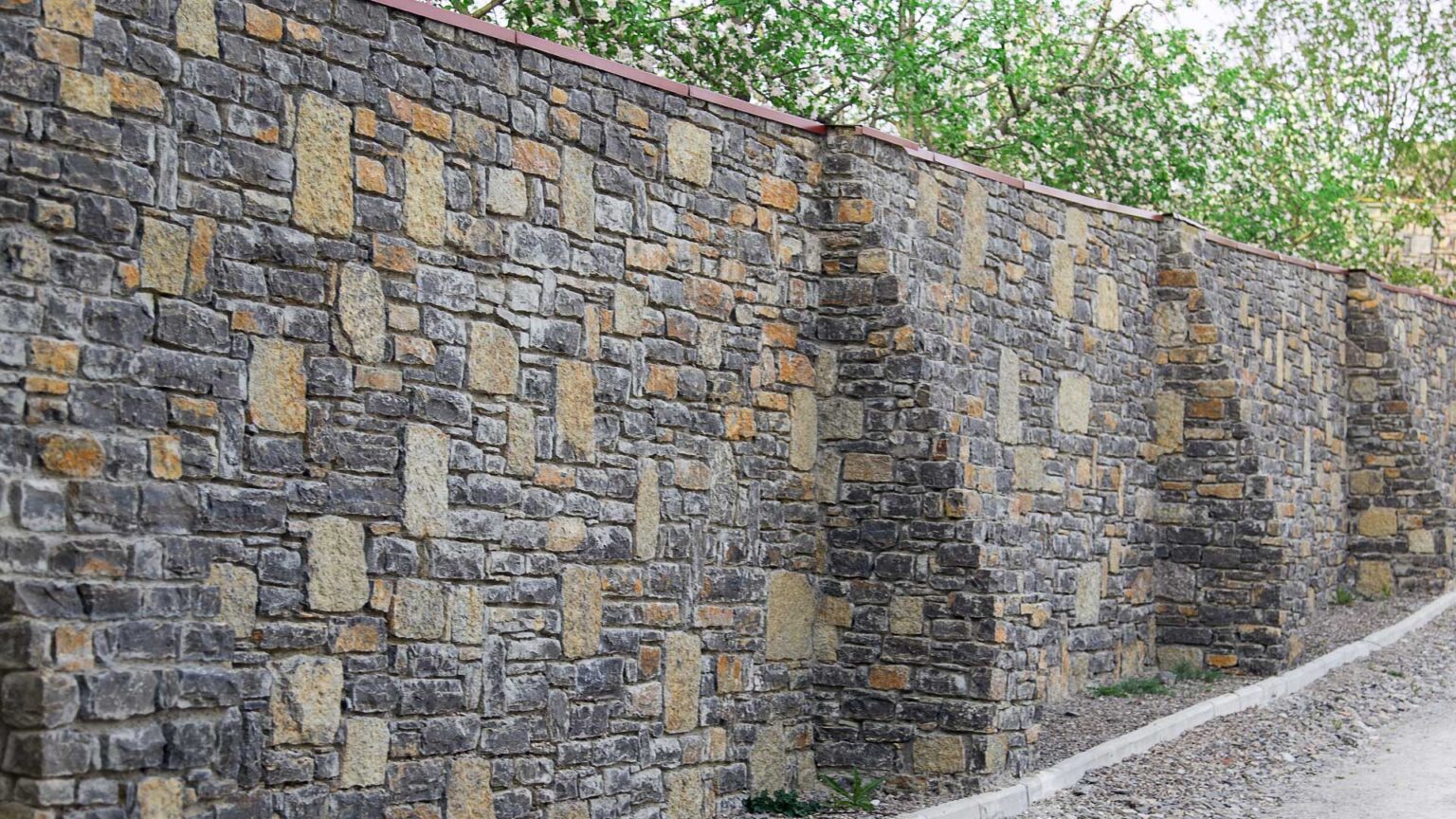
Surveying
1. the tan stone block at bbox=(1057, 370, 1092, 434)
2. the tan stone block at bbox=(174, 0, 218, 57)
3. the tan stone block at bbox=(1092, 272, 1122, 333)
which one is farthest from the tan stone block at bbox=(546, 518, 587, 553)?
the tan stone block at bbox=(1092, 272, 1122, 333)

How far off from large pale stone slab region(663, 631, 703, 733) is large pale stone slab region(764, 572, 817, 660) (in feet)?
2.10

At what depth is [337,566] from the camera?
5707mm

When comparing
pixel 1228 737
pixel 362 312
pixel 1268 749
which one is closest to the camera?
pixel 362 312

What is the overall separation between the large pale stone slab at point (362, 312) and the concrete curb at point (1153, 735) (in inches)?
127

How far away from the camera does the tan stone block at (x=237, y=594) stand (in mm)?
5297

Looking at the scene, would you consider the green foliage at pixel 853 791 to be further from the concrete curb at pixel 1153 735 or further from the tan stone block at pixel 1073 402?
the tan stone block at pixel 1073 402

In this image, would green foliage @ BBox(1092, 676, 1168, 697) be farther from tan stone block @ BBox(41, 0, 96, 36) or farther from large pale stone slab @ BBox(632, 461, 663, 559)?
tan stone block @ BBox(41, 0, 96, 36)

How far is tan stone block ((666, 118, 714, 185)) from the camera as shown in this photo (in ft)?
24.1

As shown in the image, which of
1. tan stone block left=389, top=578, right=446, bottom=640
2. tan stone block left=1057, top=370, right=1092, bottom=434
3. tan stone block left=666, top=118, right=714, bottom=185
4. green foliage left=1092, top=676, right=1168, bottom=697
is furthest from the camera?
green foliage left=1092, top=676, right=1168, bottom=697

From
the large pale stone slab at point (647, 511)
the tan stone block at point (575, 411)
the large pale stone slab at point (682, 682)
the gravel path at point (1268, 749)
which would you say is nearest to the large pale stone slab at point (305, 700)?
the tan stone block at point (575, 411)

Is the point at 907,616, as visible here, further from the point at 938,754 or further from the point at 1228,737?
the point at 1228,737

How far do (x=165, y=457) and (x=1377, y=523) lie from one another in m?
13.1

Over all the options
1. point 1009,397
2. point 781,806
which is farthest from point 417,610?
point 1009,397

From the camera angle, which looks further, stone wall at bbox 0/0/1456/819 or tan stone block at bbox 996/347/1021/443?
tan stone block at bbox 996/347/1021/443
